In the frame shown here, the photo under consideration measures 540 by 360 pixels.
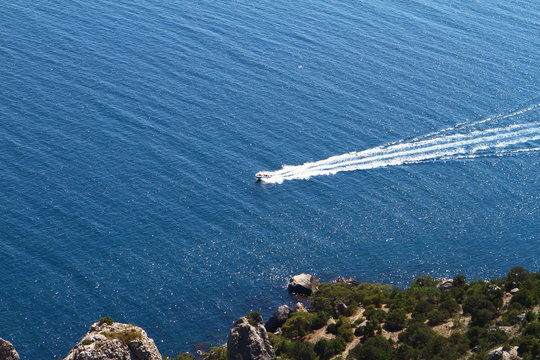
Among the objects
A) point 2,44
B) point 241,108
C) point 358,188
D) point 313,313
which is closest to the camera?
point 313,313

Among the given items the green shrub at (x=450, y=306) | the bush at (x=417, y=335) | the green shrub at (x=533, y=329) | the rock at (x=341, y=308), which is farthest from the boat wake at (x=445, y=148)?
the green shrub at (x=533, y=329)

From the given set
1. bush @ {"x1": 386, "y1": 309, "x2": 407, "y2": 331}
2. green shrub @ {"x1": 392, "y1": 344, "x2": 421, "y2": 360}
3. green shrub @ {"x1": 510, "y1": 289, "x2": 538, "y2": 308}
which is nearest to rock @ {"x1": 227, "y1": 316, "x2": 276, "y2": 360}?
green shrub @ {"x1": 392, "y1": 344, "x2": 421, "y2": 360}

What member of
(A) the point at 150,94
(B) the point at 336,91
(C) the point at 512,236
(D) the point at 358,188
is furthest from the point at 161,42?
(C) the point at 512,236

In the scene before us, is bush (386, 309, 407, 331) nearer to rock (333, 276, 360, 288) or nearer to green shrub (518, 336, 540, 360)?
green shrub (518, 336, 540, 360)

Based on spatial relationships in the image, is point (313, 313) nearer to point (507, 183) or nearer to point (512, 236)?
point (512, 236)

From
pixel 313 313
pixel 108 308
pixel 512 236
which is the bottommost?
pixel 108 308

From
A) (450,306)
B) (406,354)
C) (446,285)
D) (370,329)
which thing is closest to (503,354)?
(406,354)
